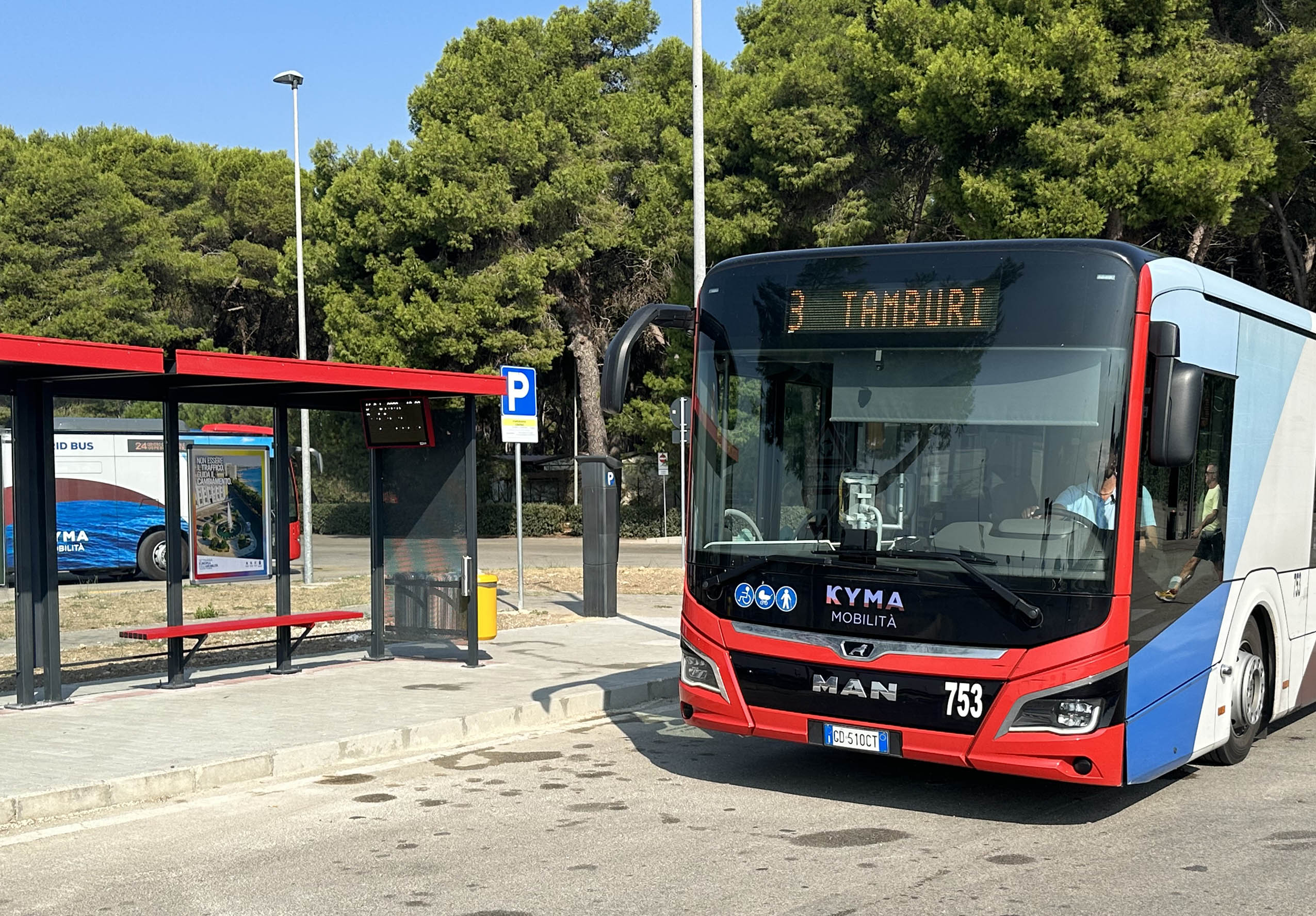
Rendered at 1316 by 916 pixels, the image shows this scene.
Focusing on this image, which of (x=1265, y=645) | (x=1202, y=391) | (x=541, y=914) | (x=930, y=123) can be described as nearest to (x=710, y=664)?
(x=541, y=914)

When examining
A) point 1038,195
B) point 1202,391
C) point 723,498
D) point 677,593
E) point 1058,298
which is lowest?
point 677,593

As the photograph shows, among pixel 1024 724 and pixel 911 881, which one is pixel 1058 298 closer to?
pixel 1024 724

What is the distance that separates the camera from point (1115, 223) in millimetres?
26719

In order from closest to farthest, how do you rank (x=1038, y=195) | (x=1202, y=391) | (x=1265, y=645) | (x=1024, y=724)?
(x=1024, y=724) < (x=1202, y=391) < (x=1265, y=645) < (x=1038, y=195)

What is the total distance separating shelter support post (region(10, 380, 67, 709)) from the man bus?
4.66 meters

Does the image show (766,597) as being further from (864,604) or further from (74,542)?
(74,542)

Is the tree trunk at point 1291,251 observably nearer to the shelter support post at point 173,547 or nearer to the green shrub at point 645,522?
the green shrub at point 645,522

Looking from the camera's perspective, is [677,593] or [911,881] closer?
[911,881]

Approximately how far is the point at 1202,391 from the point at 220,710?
6994 millimetres

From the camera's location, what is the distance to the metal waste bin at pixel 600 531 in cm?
1628

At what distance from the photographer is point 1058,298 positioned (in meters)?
6.67

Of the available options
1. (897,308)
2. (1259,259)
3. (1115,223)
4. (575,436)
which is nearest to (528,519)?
(575,436)

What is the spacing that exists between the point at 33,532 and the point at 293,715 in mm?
2348

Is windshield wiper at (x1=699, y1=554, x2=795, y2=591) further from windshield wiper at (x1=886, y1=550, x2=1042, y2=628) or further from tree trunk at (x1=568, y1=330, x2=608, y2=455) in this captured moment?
tree trunk at (x1=568, y1=330, x2=608, y2=455)
